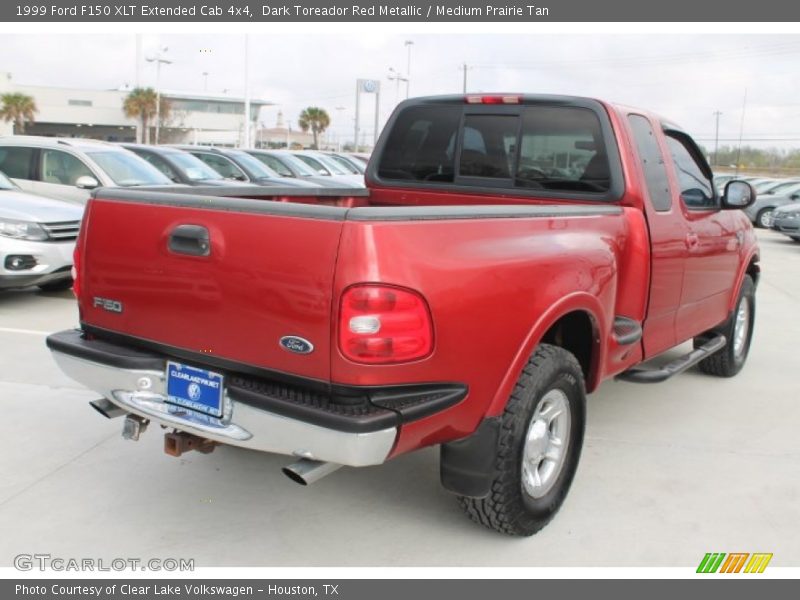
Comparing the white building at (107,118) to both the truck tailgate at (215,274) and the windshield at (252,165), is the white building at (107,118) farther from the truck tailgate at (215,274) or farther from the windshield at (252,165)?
the truck tailgate at (215,274)

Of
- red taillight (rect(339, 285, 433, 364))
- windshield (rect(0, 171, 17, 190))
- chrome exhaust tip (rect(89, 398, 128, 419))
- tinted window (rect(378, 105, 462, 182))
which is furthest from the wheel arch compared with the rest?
windshield (rect(0, 171, 17, 190))

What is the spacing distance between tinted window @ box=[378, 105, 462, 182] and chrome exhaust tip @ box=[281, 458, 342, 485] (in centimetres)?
241

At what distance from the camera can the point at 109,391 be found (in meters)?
3.22

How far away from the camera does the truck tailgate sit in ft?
8.89

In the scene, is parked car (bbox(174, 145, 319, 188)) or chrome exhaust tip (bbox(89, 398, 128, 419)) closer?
chrome exhaust tip (bbox(89, 398, 128, 419))

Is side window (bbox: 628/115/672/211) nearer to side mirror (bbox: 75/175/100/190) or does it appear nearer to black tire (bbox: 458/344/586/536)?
black tire (bbox: 458/344/586/536)

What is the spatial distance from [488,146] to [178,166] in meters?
8.89

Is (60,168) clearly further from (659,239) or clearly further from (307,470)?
(307,470)

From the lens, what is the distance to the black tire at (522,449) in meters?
3.14

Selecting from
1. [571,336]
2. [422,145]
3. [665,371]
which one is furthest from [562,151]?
[665,371]

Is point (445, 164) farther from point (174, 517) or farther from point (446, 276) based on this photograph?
point (174, 517)

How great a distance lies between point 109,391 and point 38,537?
73 centimetres

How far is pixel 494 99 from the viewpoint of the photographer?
4.59 meters
